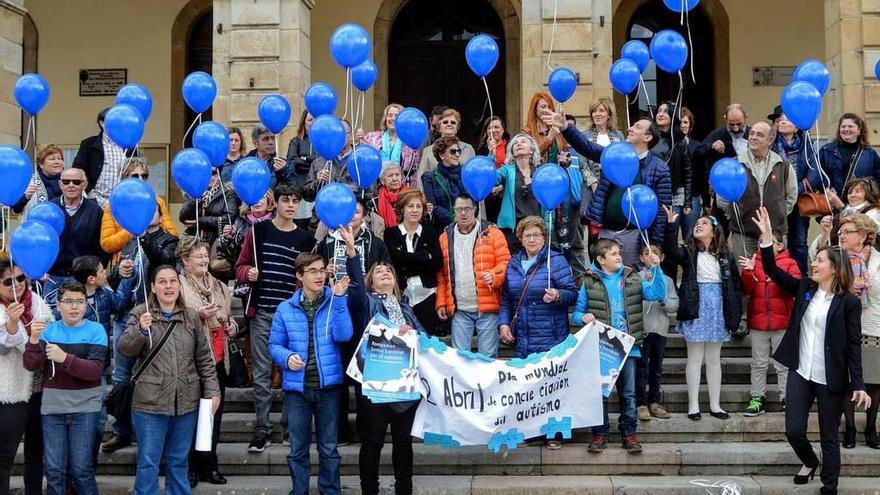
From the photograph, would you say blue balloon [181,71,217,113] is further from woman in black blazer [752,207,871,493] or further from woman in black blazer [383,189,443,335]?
woman in black blazer [752,207,871,493]

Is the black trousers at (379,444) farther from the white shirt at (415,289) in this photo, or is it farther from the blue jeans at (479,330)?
the white shirt at (415,289)

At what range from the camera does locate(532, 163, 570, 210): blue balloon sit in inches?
316

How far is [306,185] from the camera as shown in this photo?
932 centimetres

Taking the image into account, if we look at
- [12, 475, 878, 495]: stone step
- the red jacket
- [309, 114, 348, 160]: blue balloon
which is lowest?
[12, 475, 878, 495]: stone step

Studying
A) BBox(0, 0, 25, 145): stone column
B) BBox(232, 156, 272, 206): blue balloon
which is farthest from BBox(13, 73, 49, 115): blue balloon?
BBox(0, 0, 25, 145): stone column

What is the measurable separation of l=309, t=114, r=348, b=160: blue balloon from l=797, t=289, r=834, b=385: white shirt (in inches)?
150

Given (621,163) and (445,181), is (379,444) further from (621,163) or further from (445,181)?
(621,163)

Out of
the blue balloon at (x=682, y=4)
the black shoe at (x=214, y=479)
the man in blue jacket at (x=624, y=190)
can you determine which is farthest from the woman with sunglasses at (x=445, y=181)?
the black shoe at (x=214, y=479)

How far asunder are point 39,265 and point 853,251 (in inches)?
234

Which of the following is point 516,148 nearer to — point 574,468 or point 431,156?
point 431,156

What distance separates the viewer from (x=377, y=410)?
23.7 feet

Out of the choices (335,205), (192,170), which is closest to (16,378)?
(192,170)

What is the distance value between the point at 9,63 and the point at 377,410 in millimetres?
7901

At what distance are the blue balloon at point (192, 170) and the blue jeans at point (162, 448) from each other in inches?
69.9
